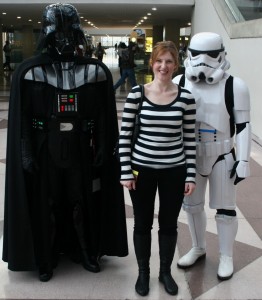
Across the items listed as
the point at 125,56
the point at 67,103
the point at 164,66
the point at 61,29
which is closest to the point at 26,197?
the point at 67,103

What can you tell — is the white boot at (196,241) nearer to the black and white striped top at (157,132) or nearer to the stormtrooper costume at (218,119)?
the stormtrooper costume at (218,119)

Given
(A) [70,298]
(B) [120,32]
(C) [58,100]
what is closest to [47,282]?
(A) [70,298]

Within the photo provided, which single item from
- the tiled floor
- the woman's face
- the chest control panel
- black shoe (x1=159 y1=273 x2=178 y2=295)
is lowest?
the tiled floor

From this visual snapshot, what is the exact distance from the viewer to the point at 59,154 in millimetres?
2631

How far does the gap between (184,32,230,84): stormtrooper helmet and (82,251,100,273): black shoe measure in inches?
53.8

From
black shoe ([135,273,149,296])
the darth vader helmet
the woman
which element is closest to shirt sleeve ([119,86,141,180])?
the woman

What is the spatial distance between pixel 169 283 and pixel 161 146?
0.88 m

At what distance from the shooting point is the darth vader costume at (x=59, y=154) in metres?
2.58

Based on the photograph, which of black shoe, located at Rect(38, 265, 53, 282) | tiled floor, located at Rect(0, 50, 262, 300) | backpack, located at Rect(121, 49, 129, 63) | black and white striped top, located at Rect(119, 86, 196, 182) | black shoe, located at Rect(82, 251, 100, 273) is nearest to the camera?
black and white striped top, located at Rect(119, 86, 196, 182)

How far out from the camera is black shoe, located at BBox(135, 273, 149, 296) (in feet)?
8.59

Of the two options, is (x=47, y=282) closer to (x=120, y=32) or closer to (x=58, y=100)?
(x=58, y=100)

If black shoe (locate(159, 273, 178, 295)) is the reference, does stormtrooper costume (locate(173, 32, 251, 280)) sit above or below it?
above

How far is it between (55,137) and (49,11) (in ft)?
2.41

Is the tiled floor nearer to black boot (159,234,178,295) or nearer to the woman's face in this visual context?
black boot (159,234,178,295)
